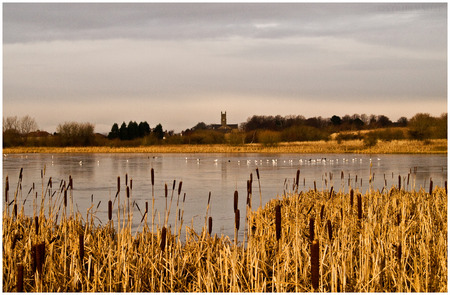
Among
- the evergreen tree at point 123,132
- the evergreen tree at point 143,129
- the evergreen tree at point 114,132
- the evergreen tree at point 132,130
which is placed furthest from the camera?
the evergreen tree at point 143,129

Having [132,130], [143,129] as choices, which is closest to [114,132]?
[132,130]

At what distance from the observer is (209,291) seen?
4.21 meters

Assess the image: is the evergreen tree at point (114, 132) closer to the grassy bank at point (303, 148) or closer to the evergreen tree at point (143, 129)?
the evergreen tree at point (143, 129)

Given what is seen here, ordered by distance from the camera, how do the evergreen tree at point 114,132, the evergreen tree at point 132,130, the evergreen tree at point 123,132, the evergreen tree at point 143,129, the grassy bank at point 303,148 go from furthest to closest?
1. the evergreen tree at point 143,129
2. the evergreen tree at point 114,132
3. the evergreen tree at point 132,130
4. the evergreen tree at point 123,132
5. the grassy bank at point 303,148

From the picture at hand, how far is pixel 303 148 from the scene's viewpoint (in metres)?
46.3

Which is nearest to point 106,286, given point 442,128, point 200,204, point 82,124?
point 200,204

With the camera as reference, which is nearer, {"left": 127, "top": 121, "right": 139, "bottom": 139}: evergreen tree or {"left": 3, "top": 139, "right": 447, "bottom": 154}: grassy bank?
{"left": 3, "top": 139, "right": 447, "bottom": 154}: grassy bank

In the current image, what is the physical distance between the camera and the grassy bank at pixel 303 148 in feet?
131

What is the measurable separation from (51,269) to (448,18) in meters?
3.77

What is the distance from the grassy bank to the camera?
39938 millimetres

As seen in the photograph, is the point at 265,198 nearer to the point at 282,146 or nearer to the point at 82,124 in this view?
the point at 282,146

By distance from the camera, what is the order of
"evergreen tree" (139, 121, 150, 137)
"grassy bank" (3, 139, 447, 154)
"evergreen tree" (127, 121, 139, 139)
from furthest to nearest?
"evergreen tree" (139, 121, 150, 137)
"evergreen tree" (127, 121, 139, 139)
"grassy bank" (3, 139, 447, 154)

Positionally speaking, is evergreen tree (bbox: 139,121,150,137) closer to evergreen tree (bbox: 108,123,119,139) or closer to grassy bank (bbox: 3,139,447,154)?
evergreen tree (bbox: 108,123,119,139)

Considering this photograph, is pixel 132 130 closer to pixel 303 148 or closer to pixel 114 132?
pixel 114 132
